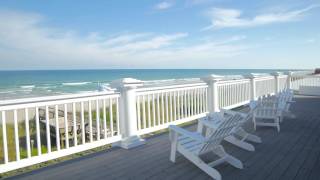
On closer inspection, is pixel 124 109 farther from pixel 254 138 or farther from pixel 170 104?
pixel 254 138

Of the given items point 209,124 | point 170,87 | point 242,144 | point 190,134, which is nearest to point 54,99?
point 190,134

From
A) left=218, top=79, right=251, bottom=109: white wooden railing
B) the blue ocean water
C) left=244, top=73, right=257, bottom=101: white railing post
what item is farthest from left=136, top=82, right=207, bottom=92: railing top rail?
left=244, top=73, right=257, bottom=101: white railing post

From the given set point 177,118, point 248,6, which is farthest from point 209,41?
point 177,118

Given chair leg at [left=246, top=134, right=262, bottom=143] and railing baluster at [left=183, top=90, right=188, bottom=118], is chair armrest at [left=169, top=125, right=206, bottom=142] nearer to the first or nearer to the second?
chair leg at [left=246, top=134, right=262, bottom=143]

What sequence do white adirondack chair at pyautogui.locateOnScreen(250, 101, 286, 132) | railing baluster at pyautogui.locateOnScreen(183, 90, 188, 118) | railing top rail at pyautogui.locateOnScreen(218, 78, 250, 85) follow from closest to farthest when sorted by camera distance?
1. white adirondack chair at pyautogui.locateOnScreen(250, 101, 286, 132)
2. railing baluster at pyautogui.locateOnScreen(183, 90, 188, 118)
3. railing top rail at pyautogui.locateOnScreen(218, 78, 250, 85)

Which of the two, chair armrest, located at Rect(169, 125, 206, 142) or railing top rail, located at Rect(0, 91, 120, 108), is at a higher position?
railing top rail, located at Rect(0, 91, 120, 108)

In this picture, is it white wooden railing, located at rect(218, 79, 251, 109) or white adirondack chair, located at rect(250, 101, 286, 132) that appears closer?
white adirondack chair, located at rect(250, 101, 286, 132)

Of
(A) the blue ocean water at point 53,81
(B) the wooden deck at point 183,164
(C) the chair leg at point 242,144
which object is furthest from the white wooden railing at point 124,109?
(C) the chair leg at point 242,144

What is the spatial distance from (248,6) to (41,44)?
21856mm

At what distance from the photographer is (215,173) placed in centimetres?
314

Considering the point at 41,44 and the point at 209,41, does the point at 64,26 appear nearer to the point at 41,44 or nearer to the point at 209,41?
the point at 41,44

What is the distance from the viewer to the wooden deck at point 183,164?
10.9ft

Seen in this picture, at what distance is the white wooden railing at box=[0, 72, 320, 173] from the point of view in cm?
339

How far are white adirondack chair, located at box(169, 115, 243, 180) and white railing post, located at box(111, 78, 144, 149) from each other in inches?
41.0
